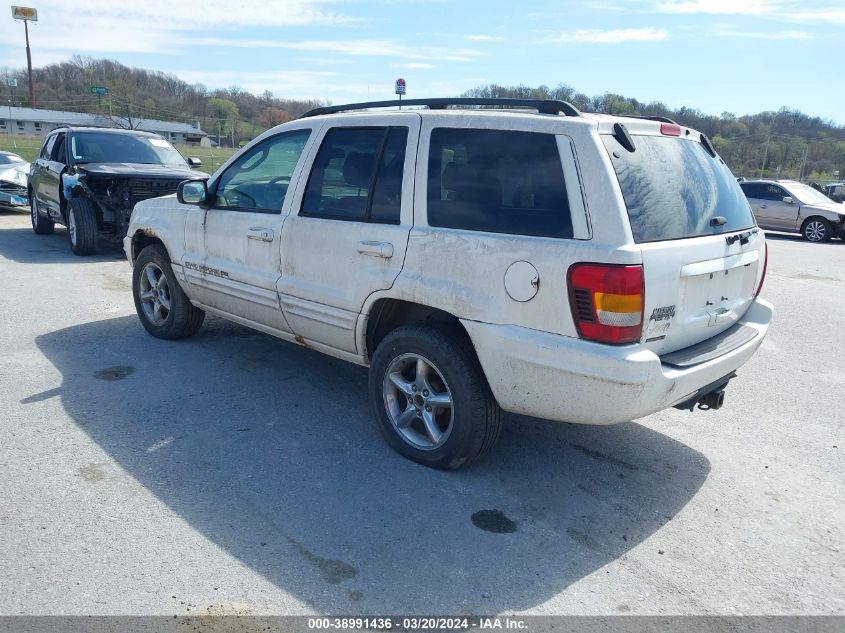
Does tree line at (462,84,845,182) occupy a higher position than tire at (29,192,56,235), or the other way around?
tree line at (462,84,845,182)

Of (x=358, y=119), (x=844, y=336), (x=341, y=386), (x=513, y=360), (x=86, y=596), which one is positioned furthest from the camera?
(x=844, y=336)

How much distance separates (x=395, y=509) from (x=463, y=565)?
1.76 feet

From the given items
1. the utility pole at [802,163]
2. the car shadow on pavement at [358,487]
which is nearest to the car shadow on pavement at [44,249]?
the car shadow on pavement at [358,487]

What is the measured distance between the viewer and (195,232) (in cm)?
526

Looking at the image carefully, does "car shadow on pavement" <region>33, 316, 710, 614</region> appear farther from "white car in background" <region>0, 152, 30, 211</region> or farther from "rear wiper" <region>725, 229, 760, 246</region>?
"white car in background" <region>0, 152, 30, 211</region>

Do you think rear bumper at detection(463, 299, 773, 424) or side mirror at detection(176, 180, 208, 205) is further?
side mirror at detection(176, 180, 208, 205)

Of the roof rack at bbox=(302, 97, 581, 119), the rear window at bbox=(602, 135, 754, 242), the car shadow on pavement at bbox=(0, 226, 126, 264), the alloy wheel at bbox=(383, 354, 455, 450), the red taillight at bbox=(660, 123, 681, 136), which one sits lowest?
the car shadow on pavement at bbox=(0, 226, 126, 264)

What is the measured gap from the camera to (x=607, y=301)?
3.02m

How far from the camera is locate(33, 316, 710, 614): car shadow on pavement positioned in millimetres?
2846

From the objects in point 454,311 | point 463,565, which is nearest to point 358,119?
point 454,311

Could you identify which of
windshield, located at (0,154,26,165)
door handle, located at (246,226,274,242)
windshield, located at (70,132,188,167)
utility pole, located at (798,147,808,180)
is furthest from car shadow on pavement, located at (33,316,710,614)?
utility pole, located at (798,147,808,180)

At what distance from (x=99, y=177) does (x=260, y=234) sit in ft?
20.1

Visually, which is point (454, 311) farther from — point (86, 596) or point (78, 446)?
point (78, 446)

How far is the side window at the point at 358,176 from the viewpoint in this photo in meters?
3.90
